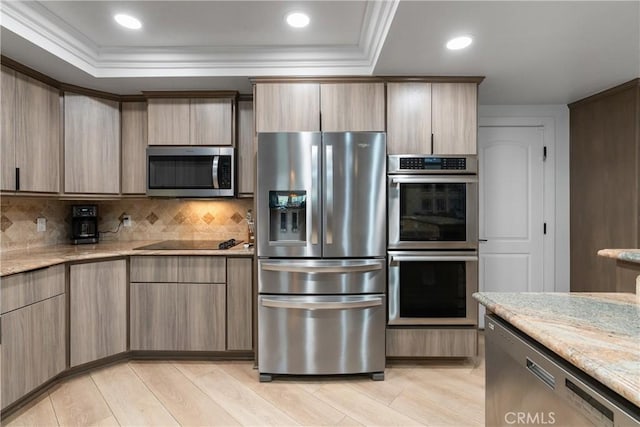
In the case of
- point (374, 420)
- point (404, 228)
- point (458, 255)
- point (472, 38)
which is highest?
point (472, 38)

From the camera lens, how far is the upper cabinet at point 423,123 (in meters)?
2.54

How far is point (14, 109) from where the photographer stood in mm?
2320

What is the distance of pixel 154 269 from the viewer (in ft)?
8.68

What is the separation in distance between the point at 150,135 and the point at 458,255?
2686 mm

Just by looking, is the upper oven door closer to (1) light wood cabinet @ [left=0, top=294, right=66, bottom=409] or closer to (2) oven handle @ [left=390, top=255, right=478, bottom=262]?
(2) oven handle @ [left=390, top=255, right=478, bottom=262]

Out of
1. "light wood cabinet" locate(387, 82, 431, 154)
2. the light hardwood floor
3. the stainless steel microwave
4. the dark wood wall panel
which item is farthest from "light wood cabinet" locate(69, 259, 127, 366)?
the dark wood wall panel

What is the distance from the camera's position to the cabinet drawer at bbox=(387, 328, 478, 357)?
2559 mm

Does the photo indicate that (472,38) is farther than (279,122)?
No

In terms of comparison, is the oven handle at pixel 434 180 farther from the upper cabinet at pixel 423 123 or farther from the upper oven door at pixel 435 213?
the upper cabinet at pixel 423 123

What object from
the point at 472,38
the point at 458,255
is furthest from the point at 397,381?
the point at 472,38

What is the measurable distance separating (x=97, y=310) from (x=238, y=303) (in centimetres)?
104

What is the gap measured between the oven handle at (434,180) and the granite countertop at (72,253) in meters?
1.27

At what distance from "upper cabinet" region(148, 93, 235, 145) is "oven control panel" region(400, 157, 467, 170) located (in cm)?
148

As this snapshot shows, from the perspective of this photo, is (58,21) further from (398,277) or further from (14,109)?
(398,277)
